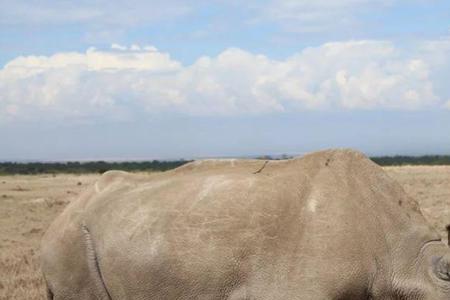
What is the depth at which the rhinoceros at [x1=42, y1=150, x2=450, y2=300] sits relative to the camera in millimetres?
5336

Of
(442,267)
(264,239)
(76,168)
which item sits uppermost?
(76,168)

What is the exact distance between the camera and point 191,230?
5582 millimetres

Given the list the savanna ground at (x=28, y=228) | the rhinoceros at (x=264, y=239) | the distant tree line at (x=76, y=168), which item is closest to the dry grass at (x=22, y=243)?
the savanna ground at (x=28, y=228)

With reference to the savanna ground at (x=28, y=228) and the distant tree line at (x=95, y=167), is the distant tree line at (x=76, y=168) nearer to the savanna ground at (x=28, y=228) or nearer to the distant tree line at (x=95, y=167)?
the distant tree line at (x=95, y=167)

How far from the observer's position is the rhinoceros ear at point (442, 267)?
17.7 ft

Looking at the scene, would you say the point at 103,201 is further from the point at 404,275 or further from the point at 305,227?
the point at 404,275

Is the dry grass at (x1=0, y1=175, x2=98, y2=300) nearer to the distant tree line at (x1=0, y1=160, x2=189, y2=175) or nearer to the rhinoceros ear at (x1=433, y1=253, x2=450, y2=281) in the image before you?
the rhinoceros ear at (x1=433, y1=253, x2=450, y2=281)

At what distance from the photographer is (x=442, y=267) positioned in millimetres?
5426

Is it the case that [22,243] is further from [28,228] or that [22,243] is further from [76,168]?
[76,168]

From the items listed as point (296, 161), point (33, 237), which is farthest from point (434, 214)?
point (296, 161)

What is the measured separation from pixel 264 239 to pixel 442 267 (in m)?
1.20

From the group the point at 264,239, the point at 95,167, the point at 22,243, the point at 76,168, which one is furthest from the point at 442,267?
the point at 95,167

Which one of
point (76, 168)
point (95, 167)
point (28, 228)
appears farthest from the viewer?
point (95, 167)

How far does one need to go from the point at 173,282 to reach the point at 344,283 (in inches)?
45.6
